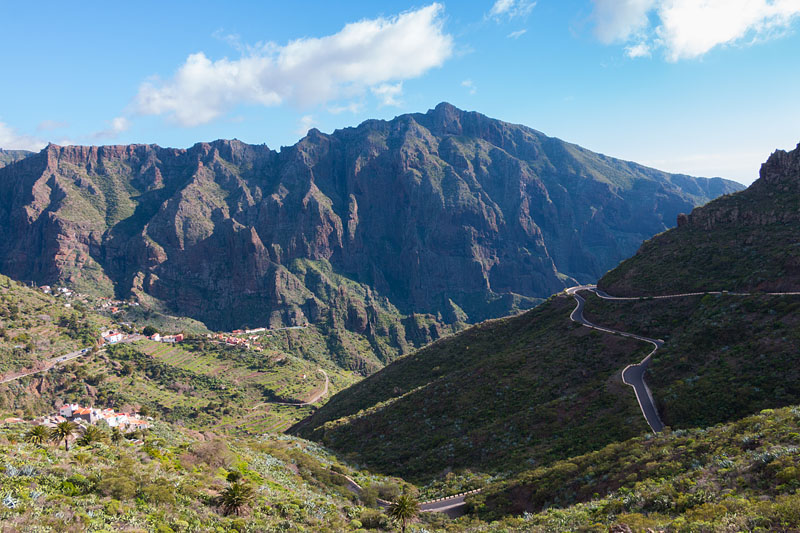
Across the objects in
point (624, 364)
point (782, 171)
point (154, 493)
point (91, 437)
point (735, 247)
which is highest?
point (782, 171)

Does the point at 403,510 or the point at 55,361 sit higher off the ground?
the point at 55,361

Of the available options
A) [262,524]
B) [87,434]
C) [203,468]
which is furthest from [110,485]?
[87,434]

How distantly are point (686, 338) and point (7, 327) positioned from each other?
18937 centimetres

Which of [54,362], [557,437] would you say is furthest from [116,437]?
[54,362]

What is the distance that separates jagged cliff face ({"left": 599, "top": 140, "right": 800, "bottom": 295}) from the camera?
6175 cm

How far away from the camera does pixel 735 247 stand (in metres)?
70.9

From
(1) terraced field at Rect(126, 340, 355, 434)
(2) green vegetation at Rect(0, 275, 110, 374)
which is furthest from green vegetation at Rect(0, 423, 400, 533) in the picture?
(2) green vegetation at Rect(0, 275, 110, 374)

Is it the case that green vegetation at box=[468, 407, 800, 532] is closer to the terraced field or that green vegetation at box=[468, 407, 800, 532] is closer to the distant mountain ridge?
the distant mountain ridge

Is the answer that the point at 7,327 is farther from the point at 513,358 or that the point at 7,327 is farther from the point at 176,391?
the point at 513,358

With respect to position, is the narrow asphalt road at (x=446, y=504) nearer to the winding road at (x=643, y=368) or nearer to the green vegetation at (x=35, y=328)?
the winding road at (x=643, y=368)

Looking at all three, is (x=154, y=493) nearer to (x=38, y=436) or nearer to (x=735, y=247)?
(x=38, y=436)

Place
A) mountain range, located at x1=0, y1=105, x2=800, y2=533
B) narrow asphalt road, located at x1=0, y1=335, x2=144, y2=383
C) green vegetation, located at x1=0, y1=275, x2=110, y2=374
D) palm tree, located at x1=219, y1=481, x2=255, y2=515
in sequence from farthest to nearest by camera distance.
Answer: green vegetation, located at x1=0, y1=275, x2=110, y2=374 < narrow asphalt road, located at x1=0, y1=335, x2=144, y2=383 < palm tree, located at x1=219, y1=481, x2=255, y2=515 < mountain range, located at x1=0, y1=105, x2=800, y2=533

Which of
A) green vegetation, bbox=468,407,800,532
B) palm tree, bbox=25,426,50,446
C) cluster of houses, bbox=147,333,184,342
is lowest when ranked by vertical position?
green vegetation, bbox=468,407,800,532

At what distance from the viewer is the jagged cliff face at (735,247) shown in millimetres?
61750
